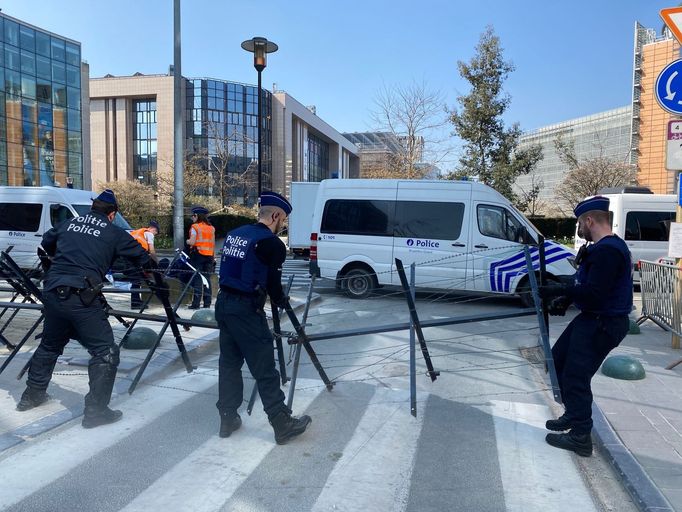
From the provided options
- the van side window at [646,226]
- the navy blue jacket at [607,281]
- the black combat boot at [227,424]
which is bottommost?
the black combat boot at [227,424]

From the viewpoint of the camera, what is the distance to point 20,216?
15.1m

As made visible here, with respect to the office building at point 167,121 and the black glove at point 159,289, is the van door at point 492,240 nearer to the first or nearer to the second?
the black glove at point 159,289

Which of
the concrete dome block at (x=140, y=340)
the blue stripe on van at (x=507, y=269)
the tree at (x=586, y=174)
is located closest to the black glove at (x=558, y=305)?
the concrete dome block at (x=140, y=340)

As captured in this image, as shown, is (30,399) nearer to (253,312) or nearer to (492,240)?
(253,312)

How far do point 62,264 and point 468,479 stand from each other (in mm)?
3509

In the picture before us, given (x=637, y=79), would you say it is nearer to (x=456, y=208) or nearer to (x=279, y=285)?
(x=456, y=208)

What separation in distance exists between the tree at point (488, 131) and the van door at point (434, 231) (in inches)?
511

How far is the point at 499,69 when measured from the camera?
76.2ft

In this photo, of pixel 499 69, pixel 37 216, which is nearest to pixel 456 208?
pixel 37 216

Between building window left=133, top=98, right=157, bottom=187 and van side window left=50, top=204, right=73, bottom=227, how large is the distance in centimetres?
4922

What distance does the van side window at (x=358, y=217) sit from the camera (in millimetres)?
11633

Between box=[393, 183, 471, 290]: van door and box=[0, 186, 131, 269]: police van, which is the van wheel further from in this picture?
box=[0, 186, 131, 269]: police van

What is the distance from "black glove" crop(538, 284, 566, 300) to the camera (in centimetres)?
425

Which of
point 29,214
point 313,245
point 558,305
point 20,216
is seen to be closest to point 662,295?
point 558,305
